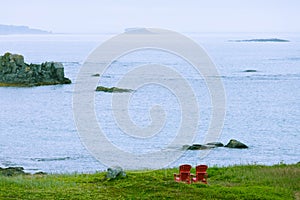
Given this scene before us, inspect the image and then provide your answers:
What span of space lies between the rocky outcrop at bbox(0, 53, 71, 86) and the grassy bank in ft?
316

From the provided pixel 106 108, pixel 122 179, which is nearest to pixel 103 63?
pixel 106 108

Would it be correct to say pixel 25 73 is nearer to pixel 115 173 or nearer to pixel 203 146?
pixel 203 146

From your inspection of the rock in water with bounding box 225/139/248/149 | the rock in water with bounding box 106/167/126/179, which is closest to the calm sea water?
the rock in water with bounding box 225/139/248/149

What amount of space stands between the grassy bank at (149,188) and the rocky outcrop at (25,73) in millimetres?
96307

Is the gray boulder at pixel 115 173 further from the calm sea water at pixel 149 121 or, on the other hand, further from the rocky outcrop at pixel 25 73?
the rocky outcrop at pixel 25 73

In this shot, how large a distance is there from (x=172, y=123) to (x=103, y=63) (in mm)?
99378

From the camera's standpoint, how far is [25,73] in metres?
119

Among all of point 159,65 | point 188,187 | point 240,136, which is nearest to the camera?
point 188,187

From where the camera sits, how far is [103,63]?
167m

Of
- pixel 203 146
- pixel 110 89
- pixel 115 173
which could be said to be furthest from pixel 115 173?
pixel 110 89

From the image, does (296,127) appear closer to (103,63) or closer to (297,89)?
(297,89)

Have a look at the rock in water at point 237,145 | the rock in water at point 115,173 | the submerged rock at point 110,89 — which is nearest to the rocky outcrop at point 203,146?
the rock in water at point 237,145

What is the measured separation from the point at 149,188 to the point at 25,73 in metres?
104

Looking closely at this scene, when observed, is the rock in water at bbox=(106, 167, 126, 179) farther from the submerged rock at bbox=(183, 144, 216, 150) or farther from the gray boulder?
the submerged rock at bbox=(183, 144, 216, 150)
